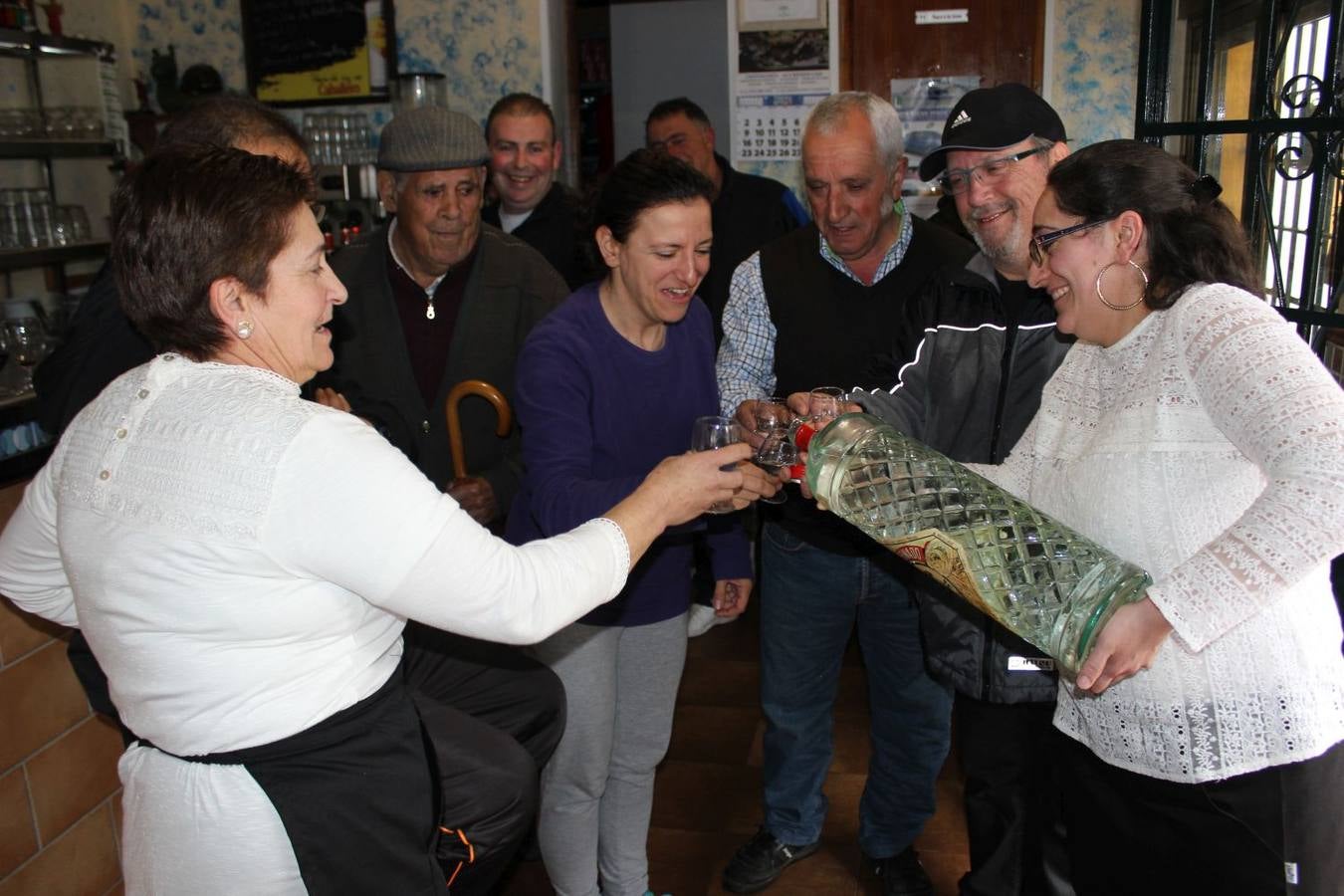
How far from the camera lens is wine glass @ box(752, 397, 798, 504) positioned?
75.4 inches

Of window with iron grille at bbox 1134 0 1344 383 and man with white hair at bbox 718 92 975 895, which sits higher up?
window with iron grille at bbox 1134 0 1344 383

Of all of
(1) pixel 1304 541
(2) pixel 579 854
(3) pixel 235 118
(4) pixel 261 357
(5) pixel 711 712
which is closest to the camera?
(1) pixel 1304 541

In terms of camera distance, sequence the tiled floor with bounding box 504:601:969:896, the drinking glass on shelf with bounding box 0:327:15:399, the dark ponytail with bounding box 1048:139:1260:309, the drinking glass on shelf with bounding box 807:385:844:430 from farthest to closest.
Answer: the drinking glass on shelf with bounding box 0:327:15:399 < the tiled floor with bounding box 504:601:969:896 < the drinking glass on shelf with bounding box 807:385:844:430 < the dark ponytail with bounding box 1048:139:1260:309

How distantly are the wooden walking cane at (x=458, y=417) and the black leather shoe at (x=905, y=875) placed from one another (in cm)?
139

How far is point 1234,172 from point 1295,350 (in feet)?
3.84

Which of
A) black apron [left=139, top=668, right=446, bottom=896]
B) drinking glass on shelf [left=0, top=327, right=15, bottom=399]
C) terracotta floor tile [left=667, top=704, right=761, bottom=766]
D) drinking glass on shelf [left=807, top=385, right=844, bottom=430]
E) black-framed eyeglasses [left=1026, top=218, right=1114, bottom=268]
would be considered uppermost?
black-framed eyeglasses [left=1026, top=218, right=1114, bottom=268]

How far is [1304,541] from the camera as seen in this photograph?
124 centimetres

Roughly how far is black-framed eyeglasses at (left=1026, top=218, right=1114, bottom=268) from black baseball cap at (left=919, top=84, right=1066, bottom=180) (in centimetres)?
48

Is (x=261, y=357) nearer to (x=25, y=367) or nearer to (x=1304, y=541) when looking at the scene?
(x=1304, y=541)

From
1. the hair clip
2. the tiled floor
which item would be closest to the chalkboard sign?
the tiled floor

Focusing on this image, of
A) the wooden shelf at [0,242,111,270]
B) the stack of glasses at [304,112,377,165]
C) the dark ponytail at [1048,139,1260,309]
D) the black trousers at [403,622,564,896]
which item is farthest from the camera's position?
the stack of glasses at [304,112,377,165]

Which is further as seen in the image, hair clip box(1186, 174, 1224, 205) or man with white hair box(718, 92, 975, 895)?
man with white hair box(718, 92, 975, 895)

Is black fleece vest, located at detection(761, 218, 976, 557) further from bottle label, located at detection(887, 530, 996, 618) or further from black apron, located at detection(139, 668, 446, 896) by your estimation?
black apron, located at detection(139, 668, 446, 896)

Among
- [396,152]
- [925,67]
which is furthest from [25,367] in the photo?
[925,67]
